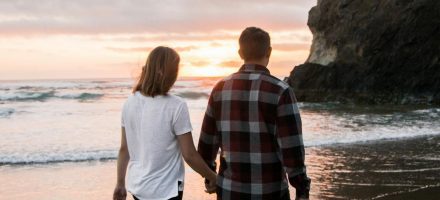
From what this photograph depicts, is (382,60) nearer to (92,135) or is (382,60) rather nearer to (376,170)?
(92,135)

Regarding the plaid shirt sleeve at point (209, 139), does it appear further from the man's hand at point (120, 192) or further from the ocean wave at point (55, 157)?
the ocean wave at point (55, 157)

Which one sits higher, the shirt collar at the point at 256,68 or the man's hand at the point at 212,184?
the shirt collar at the point at 256,68

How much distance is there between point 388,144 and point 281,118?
1003 cm

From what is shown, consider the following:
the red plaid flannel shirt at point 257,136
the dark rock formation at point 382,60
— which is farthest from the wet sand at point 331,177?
the dark rock formation at point 382,60

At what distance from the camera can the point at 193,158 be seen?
298cm

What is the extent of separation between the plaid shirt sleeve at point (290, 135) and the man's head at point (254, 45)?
25 centimetres

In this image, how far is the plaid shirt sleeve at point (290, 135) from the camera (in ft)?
9.07

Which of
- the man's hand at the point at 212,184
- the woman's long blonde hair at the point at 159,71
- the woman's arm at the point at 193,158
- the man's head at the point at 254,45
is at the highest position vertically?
the man's head at the point at 254,45

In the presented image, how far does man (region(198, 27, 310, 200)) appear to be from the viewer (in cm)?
278

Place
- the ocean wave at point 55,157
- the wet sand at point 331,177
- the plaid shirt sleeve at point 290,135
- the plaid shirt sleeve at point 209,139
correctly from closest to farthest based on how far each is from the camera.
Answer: the plaid shirt sleeve at point 290,135
the plaid shirt sleeve at point 209,139
the wet sand at point 331,177
the ocean wave at point 55,157

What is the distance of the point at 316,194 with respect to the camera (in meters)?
7.03

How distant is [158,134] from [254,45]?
64 cm

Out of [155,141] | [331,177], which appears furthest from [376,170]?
[155,141]

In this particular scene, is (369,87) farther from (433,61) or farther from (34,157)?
(34,157)
